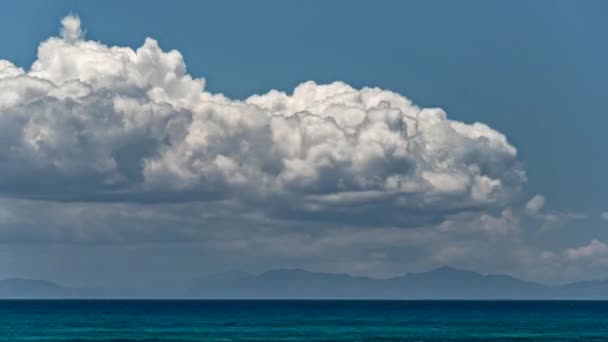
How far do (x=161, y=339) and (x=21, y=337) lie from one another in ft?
95.0

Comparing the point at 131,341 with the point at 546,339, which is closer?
A: the point at 131,341

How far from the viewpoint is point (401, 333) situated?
198250 mm

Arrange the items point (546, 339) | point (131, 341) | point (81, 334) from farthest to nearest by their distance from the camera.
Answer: point (81, 334) → point (546, 339) → point (131, 341)

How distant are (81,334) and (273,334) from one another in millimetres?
37340

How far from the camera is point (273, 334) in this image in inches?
7682

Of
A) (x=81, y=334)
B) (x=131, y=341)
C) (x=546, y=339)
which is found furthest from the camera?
(x=81, y=334)

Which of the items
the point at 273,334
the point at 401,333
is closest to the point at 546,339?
the point at 401,333

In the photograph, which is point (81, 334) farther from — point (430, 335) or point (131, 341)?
point (430, 335)

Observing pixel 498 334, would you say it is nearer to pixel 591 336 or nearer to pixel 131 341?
pixel 591 336

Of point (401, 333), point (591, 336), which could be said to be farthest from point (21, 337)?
point (591, 336)

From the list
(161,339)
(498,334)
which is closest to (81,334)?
(161,339)

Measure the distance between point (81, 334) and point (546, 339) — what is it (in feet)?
290

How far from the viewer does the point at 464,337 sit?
187 metres

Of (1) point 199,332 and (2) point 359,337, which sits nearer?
(2) point 359,337
